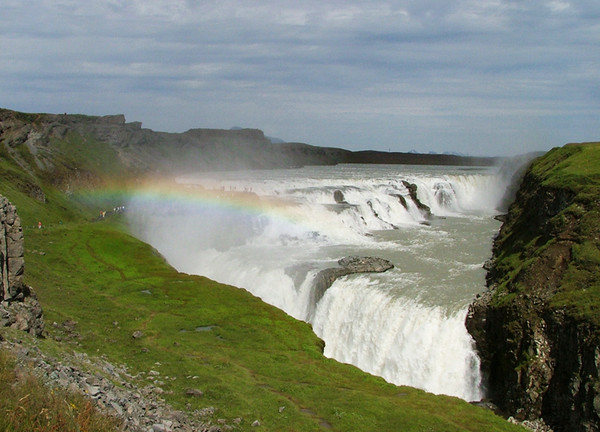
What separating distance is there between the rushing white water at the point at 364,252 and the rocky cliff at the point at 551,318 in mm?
1635

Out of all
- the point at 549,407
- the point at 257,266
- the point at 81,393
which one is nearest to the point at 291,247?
the point at 257,266

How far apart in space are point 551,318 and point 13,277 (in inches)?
977

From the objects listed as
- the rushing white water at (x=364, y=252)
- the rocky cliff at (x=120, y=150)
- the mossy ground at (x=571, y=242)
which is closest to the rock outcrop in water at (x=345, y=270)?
the rushing white water at (x=364, y=252)

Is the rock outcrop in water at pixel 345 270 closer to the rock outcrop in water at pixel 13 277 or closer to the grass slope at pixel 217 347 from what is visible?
the grass slope at pixel 217 347

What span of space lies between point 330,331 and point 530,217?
19.3 m

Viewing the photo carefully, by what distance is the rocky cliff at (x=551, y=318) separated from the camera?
23812mm

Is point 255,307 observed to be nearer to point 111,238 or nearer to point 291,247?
point 291,247

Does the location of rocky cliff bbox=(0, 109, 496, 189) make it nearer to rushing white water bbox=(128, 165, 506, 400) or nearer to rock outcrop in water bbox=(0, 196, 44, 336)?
rushing white water bbox=(128, 165, 506, 400)

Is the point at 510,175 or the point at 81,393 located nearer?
the point at 81,393

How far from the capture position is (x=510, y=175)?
90.3 meters

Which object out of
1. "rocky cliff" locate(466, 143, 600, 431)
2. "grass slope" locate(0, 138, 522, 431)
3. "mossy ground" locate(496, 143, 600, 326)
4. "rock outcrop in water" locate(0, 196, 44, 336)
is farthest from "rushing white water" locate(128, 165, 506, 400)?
"rock outcrop in water" locate(0, 196, 44, 336)

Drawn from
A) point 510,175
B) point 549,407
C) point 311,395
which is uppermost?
point 510,175

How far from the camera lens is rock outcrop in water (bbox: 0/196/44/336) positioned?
1961 cm

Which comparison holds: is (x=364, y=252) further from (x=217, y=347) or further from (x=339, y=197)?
(x=217, y=347)
